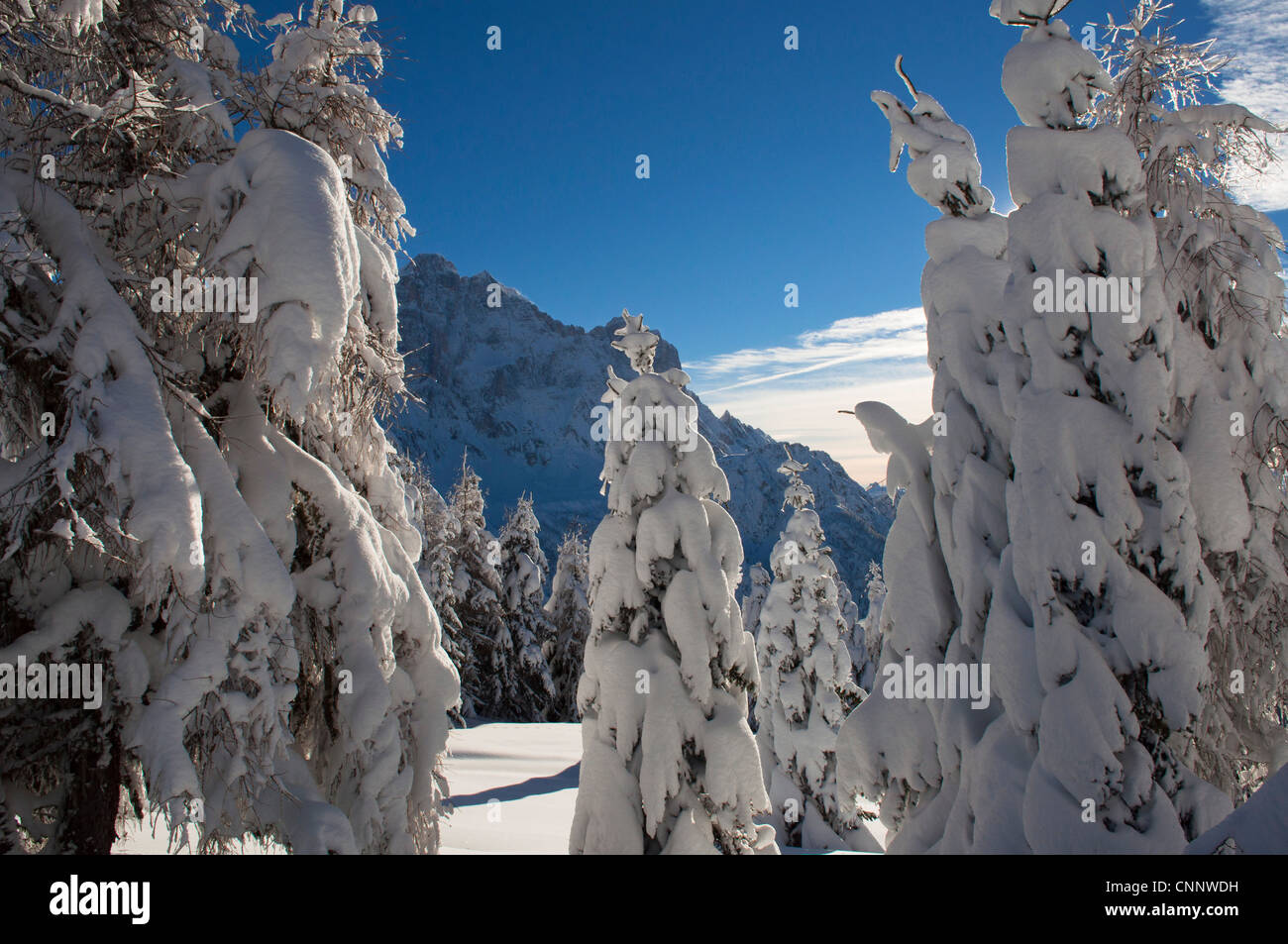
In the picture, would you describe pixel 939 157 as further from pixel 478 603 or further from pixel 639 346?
pixel 478 603

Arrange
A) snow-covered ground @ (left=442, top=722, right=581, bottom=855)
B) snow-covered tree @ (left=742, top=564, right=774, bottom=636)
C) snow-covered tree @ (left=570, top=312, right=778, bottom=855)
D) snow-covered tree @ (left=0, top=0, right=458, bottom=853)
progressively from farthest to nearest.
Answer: snow-covered tree @ (left=742, top=564, right=774, bottom=636) → snow-covered ground @ (left=442, top=722, right=581, bottom=855) → snow-covered tree @ (left=570, top=312, right=778, bottom=855) → snow-covered tree @ (left=0, top=0, right=458, bottom=853)

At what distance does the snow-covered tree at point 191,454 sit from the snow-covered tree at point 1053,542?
4975 mm

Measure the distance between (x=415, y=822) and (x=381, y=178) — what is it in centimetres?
582

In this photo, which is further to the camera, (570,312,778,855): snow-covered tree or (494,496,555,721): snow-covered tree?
(494,496,555,721): snow-covered tree

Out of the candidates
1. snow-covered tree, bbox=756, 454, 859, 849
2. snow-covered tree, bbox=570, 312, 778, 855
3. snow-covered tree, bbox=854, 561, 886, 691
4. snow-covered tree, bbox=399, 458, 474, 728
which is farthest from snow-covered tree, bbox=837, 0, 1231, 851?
snow-covered tree, bbox=854, 561, 886, 691

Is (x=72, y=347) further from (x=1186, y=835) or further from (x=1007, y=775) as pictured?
(x=1186, y=835)

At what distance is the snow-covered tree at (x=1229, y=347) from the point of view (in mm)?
7344

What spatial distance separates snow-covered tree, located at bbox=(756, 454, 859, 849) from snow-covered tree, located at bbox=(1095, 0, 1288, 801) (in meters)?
12.1

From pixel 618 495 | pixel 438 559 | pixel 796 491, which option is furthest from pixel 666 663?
pixel 438 559

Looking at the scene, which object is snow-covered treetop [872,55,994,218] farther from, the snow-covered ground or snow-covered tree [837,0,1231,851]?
the snow-covered ground

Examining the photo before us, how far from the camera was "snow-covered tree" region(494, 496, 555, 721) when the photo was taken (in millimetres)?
34719

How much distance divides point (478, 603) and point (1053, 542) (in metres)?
29.7

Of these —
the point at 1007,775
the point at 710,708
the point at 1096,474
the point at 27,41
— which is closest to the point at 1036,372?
the point at 1096,474

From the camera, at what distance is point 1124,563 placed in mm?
5914
